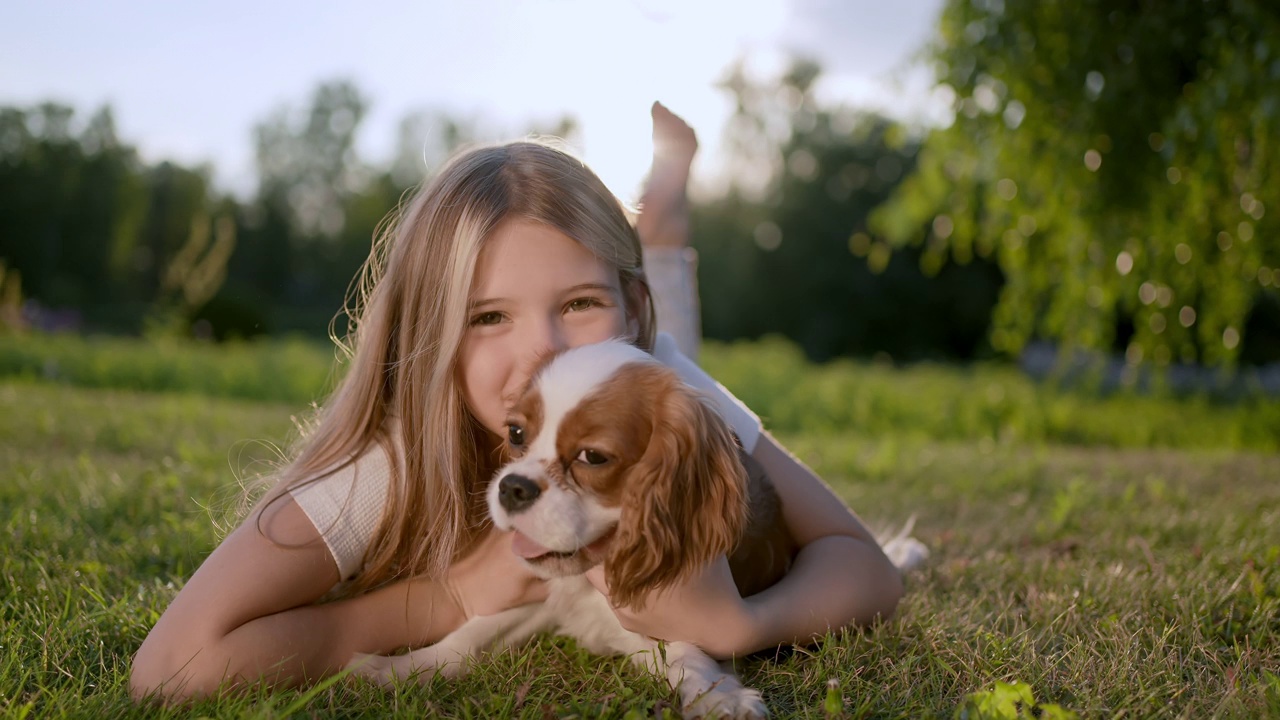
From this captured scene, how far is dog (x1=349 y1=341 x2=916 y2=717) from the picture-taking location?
5.56 ft

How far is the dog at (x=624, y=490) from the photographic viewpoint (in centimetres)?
169

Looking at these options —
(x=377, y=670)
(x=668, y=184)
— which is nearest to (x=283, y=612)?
(x=377, y=670)

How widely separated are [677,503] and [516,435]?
0.35 metres

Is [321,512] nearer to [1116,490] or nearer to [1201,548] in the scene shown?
[1201,548]

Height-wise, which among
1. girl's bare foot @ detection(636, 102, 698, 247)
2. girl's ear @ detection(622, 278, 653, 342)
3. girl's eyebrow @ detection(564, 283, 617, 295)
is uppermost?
girl's bare foot @ detection(636, 102, 698, 247)

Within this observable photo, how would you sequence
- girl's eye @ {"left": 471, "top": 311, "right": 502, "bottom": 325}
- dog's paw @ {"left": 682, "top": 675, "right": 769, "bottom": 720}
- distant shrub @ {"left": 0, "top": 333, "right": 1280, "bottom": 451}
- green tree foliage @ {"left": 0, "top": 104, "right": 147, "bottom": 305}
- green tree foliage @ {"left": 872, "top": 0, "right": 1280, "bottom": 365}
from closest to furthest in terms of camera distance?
1. dog's paw @ {"left": 682, "top": 675, "right": 769, "bottom": 720}
2. girl's eye @ {"left": 471, "top": 311, "right": 502, "bottom": 325}
3. green tree foliage @ {"left": 872, "top": 0, "right": 1280, "bottom": 365}
4. distant shrub @ {"left": 0, "top": 333, "right": 1280, "bottom": 451}
5. green tree foliage @ {"left": 0, "top": 104, "right": 147, "bottom": 305}

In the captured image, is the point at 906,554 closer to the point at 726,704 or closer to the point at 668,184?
the point at 726,704

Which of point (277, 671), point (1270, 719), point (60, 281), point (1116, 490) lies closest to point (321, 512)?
point (277, 671)

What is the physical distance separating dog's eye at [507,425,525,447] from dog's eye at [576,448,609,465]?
150mm

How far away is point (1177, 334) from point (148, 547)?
483 centimetres

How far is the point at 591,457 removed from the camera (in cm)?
176

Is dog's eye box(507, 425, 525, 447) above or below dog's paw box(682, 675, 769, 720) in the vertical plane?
above

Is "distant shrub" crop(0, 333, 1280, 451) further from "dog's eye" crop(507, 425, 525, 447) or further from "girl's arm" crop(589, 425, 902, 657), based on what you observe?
"dog's eye" crop(507, 425, 525, 447)

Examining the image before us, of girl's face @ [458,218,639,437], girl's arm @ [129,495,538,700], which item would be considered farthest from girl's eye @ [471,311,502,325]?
girl's arm @ [129,495,538,700]
